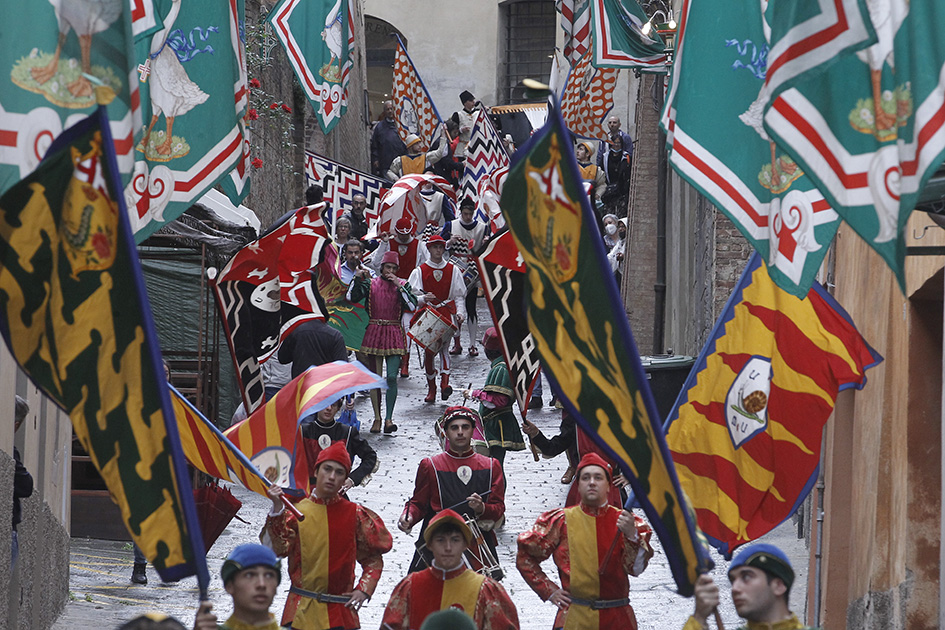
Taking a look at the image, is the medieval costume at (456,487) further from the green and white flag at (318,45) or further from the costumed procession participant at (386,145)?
the costumed procession participant at (386,145)

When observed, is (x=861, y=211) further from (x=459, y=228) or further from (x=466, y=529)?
(x=459, y=228)

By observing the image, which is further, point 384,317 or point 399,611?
point 384,317

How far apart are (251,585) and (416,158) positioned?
2034 centimetres

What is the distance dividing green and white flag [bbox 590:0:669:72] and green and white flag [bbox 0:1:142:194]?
9.83 metres

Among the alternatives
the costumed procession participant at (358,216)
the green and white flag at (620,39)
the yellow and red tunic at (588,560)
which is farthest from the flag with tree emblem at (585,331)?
the costumed procession participant at (358,216)

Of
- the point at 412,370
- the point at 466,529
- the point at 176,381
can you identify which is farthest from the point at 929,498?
the point at 412,370

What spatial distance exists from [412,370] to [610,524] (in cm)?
1367

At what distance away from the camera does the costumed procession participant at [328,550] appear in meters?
8.02

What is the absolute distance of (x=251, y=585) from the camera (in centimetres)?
584

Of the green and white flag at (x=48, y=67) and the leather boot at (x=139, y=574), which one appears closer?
the green and white flag at (x=48, y=67)

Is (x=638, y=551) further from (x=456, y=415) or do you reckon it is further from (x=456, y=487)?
(x=456, y=415)

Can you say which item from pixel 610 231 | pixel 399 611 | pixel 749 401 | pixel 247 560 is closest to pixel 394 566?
pixel 399 611

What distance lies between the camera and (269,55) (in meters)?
21.1

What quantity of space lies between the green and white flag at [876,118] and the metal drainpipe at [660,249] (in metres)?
16.3
